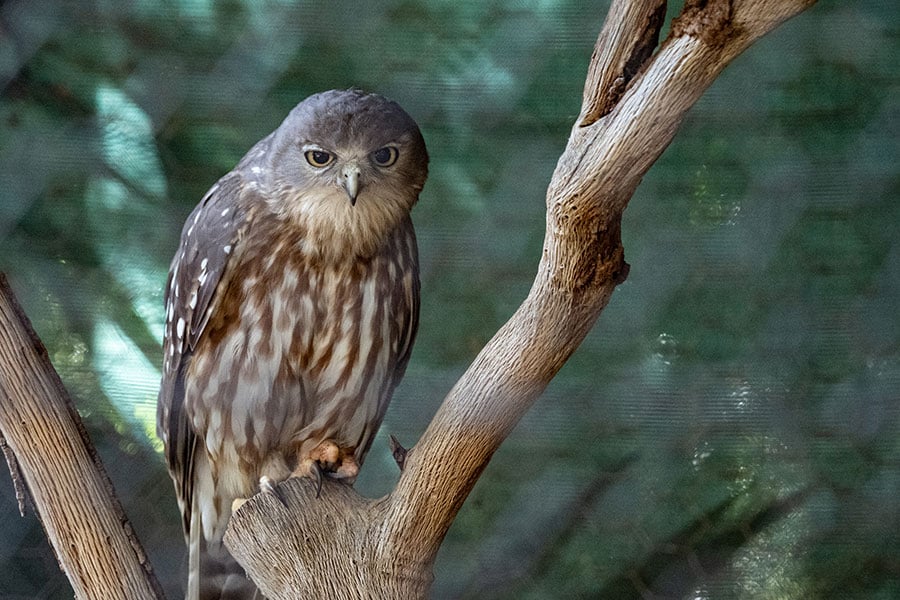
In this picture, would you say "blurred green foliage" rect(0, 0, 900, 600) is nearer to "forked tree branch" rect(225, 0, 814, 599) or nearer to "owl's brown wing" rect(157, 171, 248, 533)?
"owl's brown wing" rect(157, 171, 248, 533)

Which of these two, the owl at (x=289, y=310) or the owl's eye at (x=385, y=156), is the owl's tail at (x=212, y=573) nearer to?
the owl at (x=289, y=310)

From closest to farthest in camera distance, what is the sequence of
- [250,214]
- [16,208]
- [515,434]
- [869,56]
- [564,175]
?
[564,175] → [250,214] → [16,208] → [869,56] → [515,434]

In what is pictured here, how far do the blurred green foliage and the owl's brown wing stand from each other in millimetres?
217

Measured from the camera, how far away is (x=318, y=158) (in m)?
1.55

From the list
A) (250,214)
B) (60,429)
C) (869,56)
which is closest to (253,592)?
(60,429)

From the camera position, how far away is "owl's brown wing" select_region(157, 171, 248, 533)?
1.56m

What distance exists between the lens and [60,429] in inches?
52.2

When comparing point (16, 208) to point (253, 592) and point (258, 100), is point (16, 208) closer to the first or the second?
point (258, 100)

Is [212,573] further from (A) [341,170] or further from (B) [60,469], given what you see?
(A) [341,170]

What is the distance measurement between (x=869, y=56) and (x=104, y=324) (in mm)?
1392

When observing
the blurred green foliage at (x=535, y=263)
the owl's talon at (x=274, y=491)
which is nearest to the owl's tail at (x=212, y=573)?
the blurred green foliage at (x=535, y=263)

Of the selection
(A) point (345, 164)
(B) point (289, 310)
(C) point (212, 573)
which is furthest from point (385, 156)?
(C) point (212, 573)

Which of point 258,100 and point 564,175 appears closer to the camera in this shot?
point 564,175

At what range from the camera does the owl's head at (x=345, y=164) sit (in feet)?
4.97
